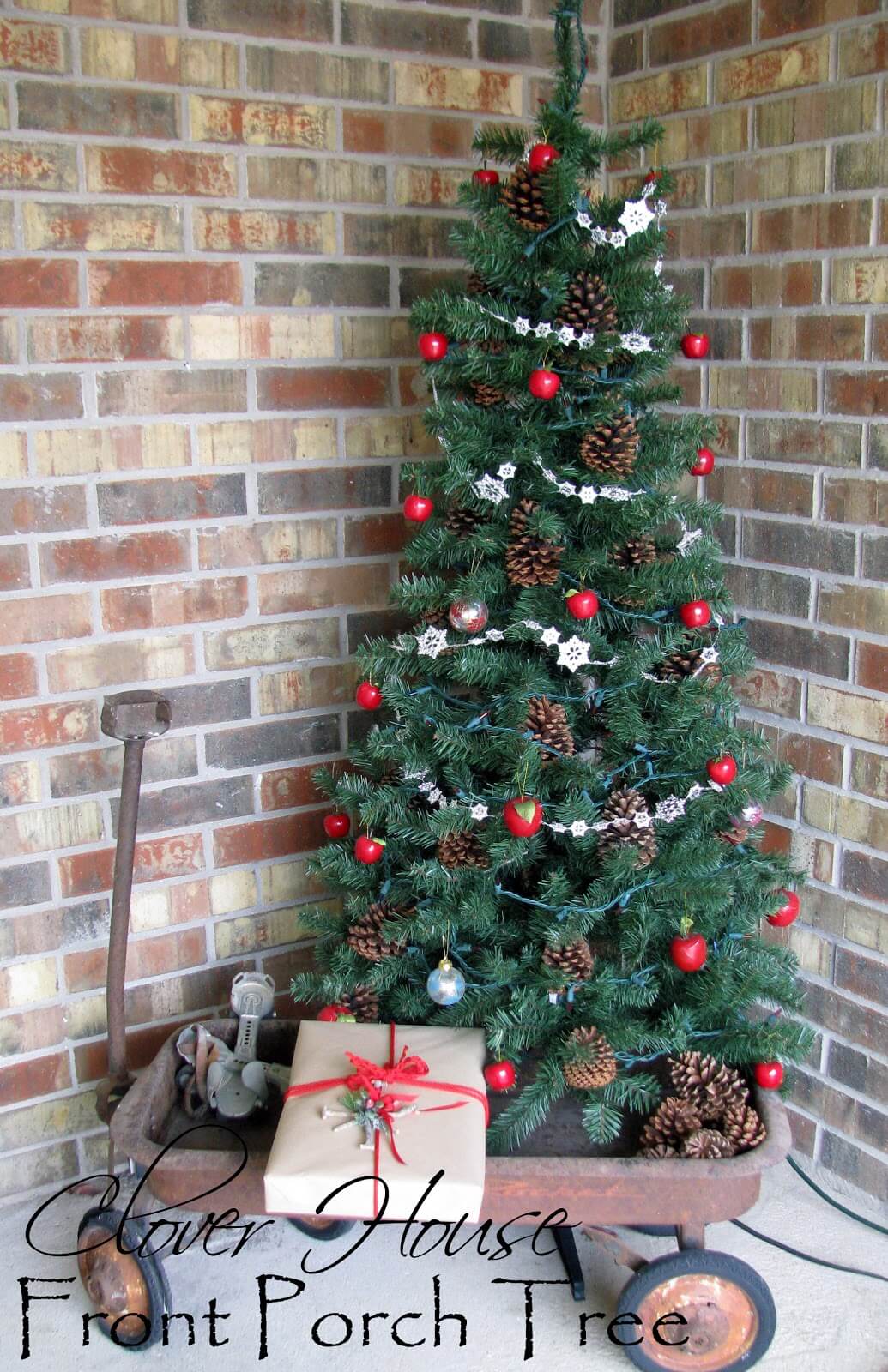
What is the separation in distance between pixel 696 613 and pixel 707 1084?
2.26ft

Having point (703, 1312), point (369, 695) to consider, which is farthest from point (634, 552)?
point (703, 1312)

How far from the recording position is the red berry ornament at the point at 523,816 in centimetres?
187

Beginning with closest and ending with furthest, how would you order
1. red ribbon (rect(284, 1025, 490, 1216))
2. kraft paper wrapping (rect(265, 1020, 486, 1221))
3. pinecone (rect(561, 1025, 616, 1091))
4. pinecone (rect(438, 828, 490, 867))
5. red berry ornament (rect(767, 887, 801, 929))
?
kraft paper wrapping (rect(265, 1020, 486, 1221)) → red ribbon (rect(284, 1025, 490, 1216)) → pinecone (rect(561, 1025, 616, 1091)) → pinecone (rect(438, 828, 490, 867)) → red berry ornament (rect(767, 887, 801, 929))

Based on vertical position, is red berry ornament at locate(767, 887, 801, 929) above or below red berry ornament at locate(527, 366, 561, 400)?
below

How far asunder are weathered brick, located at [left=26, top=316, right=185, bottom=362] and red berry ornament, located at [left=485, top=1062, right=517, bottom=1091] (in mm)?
1223

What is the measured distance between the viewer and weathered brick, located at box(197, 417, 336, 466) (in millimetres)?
2219

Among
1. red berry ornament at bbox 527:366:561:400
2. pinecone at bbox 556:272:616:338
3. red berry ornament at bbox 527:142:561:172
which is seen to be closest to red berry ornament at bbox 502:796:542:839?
red berry ornament at bbox 527:366:561:400

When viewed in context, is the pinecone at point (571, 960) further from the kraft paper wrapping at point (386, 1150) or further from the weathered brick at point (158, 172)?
the weathered brick at point (158, 172)

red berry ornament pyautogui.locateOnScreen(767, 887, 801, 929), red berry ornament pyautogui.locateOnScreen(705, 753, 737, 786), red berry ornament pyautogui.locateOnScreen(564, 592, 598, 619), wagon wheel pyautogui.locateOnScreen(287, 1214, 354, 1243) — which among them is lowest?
wagon wheel pyautogui.locateOnScreen(287, 1214, 354, 1243)

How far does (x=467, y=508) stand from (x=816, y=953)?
979mm

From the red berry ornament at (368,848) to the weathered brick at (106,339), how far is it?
0.84m

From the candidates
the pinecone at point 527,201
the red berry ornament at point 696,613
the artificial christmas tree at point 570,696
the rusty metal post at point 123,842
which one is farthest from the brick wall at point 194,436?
the red berry ornament at point 696,613

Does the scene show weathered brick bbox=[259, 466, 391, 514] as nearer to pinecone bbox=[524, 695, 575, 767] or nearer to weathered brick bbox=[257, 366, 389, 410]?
weathered brick bbox=[257, 366, 389, 410]

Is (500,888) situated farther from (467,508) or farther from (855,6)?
(855,6)
